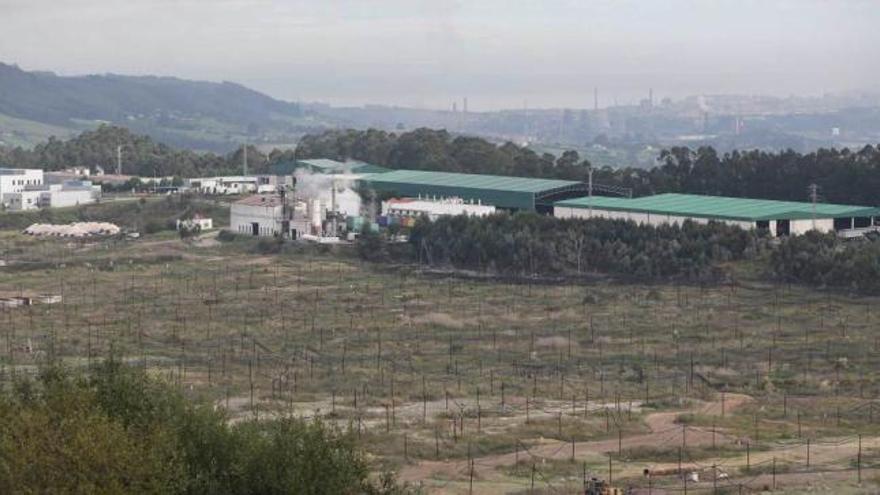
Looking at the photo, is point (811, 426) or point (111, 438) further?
point (811, 426)

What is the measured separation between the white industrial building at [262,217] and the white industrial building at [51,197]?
14823 millimetres

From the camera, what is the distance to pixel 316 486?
66.1 feet

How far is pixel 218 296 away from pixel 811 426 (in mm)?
24325

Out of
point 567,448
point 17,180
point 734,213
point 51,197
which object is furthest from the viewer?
point 17,180

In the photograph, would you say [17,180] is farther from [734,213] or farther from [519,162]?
[734,213]

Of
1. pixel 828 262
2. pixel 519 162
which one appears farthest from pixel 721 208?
pixel 519 162

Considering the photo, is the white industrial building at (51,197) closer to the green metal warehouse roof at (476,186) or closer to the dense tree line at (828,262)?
the green metal warehouse roof at (476,186)

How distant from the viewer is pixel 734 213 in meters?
60.6

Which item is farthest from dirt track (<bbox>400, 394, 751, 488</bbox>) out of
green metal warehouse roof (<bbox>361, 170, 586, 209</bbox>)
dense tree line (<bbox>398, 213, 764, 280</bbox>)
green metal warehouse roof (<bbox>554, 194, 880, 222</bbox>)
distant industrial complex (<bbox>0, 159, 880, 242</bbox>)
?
green metal warehouse roof (<bbox>361, 170, 586, 209</bbox>)

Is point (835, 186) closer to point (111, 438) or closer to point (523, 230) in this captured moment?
point (523, 230)

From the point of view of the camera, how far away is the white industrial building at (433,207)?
68.9 meters

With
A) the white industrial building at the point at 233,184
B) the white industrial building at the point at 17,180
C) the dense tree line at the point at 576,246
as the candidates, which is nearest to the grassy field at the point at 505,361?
the dense tree line at the point at 576,246

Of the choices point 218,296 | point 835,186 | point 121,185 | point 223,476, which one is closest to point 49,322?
point 218,296

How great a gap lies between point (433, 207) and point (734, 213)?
14.7m
